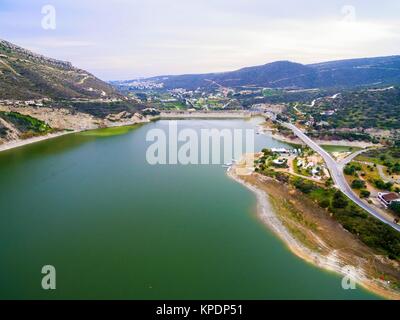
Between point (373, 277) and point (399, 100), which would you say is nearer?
point (373, 277)

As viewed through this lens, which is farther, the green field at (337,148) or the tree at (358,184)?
the green field at (337,148)

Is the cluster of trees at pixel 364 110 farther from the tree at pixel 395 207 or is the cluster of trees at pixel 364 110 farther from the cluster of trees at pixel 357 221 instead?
the tree at pixel 395 207

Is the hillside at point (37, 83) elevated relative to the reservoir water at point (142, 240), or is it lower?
elevated

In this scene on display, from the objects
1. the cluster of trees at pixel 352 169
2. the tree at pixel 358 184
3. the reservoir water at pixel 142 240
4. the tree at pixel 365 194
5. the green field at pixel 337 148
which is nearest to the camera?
the reservoir water at pixel 142 240

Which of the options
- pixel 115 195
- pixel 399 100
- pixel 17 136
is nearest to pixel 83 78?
pixel 17 136

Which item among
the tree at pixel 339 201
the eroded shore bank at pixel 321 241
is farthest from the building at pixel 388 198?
the eroded shore bank at pixel 321 241
